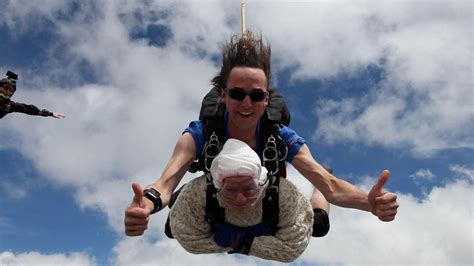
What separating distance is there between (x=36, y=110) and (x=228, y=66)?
36.2 feet

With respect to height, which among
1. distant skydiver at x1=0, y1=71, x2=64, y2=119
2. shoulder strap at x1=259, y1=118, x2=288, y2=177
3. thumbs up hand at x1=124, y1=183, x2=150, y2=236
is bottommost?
thumbs up hand at x1=124, y1=183, x2=150, y2=236

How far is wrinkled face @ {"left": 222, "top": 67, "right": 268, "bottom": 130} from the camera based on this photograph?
5.52 meters

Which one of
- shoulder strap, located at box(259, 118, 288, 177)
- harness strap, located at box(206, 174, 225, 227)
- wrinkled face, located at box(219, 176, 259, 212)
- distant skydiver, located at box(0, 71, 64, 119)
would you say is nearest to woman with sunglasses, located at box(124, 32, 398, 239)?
shoulder strap, located at box(259, 118, 288, 177)

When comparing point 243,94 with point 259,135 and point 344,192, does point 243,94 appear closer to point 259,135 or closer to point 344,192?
point 259,135

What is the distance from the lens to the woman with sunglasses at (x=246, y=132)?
18.1ft

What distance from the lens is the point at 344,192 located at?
5.73 meters

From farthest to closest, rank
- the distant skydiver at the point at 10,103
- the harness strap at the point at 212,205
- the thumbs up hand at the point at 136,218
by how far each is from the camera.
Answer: the distant skydiver at the point at 10,103, the harness strap at the point at 212,205, the thumbs up hand at the point at 136,218

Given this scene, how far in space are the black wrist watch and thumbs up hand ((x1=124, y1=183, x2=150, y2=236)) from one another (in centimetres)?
57

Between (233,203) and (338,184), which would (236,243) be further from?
(338,184)

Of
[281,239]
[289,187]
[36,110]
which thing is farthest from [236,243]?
[36,110]

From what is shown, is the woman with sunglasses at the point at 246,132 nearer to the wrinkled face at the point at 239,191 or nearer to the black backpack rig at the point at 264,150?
the black backpack rig at the point at 264,150

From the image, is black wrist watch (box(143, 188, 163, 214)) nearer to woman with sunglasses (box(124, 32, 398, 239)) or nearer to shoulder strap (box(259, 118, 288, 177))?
woman with sunglasses (box(124, 32, 398, 239))


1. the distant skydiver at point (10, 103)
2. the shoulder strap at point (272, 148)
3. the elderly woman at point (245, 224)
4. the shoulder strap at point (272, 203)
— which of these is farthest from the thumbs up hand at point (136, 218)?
the distant skydiver at point (10, 103)

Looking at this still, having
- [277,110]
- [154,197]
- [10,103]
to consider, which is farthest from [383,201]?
[10,103]
